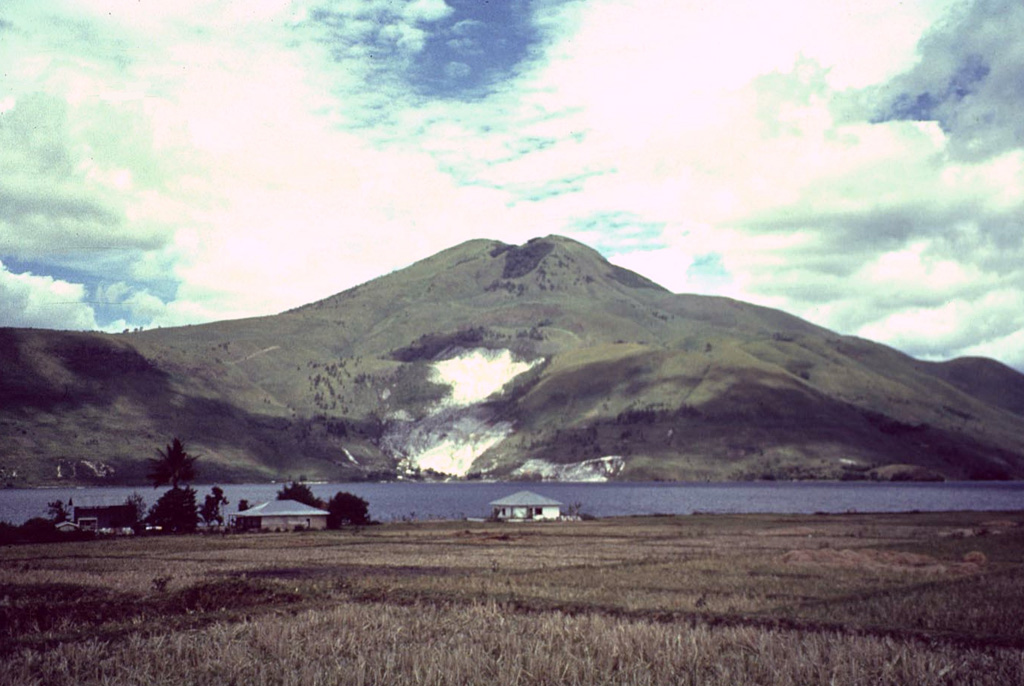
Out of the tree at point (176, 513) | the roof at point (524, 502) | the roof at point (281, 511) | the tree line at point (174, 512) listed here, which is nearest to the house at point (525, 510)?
the roof at point (524, 502)

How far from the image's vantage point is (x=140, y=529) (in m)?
109

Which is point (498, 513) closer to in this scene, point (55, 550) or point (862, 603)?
point (55, 550)

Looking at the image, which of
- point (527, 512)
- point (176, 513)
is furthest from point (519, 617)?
point (527, 512)

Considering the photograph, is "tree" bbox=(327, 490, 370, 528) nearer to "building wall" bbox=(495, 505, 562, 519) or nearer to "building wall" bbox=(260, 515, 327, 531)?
"building wall" bbox=(260, 515, 327, 531)

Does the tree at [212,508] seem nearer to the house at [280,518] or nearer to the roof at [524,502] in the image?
the house at [280,518]

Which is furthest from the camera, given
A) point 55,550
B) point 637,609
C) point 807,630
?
A: point 55,550

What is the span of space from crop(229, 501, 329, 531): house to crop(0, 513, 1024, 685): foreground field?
42.8m

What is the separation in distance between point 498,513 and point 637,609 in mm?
106248

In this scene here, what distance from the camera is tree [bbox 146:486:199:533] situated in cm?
10988

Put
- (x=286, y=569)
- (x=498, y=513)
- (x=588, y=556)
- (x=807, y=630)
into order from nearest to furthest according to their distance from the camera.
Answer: (x=807, y=630)
(x=286, y=569)
(x=588, y=556)
(x=498, y=513)

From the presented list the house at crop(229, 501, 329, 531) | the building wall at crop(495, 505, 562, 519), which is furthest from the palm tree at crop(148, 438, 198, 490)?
the building wall at crop(495, 505, 562, 519)

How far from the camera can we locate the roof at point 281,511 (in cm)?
11106

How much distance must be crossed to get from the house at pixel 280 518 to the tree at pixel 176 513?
18.8 feet

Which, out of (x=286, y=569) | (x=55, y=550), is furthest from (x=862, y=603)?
(x=55, y=550)
